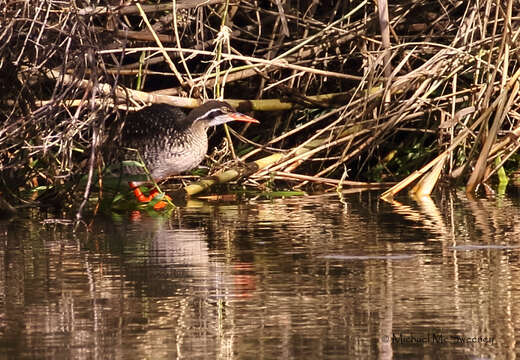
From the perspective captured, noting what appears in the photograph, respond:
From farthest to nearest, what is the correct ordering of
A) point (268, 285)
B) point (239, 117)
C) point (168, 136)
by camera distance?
point (239, 117) → point (168, 136) → point (268, 285)

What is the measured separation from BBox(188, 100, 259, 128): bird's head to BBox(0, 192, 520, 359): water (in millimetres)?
1218

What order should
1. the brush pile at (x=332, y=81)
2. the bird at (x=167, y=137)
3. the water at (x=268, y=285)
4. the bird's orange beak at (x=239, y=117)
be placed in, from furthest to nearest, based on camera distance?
the bird's orange beak at (x=239, y=117)
the bird at (x=167, y=137)
the brush pile at (x=332, y=81)
the water at (x=268, y=285)

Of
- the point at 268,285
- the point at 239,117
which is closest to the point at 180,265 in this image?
the point at 268,285

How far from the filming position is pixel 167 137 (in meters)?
8.42

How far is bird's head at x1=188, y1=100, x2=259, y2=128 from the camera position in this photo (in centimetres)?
848

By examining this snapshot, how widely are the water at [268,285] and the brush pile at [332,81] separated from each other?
972mm

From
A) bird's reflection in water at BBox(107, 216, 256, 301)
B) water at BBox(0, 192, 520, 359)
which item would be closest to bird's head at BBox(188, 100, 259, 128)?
water at BBox(0, 192, 520, 359)

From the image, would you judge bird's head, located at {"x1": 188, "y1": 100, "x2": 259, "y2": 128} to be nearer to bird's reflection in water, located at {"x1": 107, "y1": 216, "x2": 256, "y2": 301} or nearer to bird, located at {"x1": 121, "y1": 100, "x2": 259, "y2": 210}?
bird, located at {"x1": 121, "y1": 100, "x2": 259, "y2": 210}

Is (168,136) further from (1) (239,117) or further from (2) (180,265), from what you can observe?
(2) (180,265)

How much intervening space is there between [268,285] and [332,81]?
485 cm

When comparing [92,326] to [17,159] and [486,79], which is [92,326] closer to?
[17,159]

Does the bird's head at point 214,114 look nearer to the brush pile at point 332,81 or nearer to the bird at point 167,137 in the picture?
the bird at point 167,137

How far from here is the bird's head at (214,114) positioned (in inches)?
334

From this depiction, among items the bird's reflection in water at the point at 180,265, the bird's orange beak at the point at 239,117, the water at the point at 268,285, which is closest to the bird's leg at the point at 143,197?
the water at the point at 268,285
